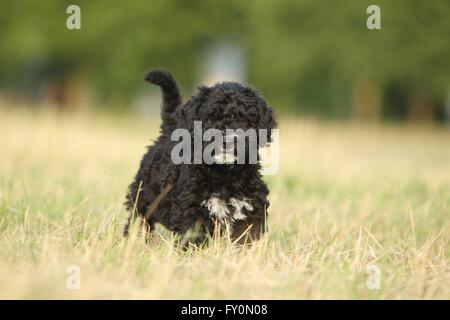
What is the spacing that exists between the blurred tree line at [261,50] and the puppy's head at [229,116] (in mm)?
11087

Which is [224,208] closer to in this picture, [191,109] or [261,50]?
[191,109]

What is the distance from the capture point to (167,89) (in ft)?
20.2

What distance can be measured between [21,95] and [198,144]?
89.2 ft

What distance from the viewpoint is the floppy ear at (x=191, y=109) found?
5.36 m

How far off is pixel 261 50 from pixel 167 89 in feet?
55.2

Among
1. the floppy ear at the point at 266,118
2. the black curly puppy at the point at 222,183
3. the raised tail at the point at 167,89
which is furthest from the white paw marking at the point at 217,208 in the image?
the raised tail at the point at 167,89

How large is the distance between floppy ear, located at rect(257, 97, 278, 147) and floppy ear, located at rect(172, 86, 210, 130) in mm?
452

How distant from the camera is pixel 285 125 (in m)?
13.6

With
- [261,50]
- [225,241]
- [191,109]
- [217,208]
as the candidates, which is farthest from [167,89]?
[261,50]

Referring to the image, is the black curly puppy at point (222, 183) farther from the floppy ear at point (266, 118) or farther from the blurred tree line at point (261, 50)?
the blurred tree line at point (261, 50)

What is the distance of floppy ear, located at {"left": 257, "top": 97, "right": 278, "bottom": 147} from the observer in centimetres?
534

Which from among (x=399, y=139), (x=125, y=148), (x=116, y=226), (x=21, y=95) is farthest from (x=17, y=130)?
(x=21, y=95)

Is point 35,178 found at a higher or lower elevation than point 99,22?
lower

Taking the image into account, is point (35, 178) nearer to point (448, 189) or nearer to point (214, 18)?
point (448, 189)
